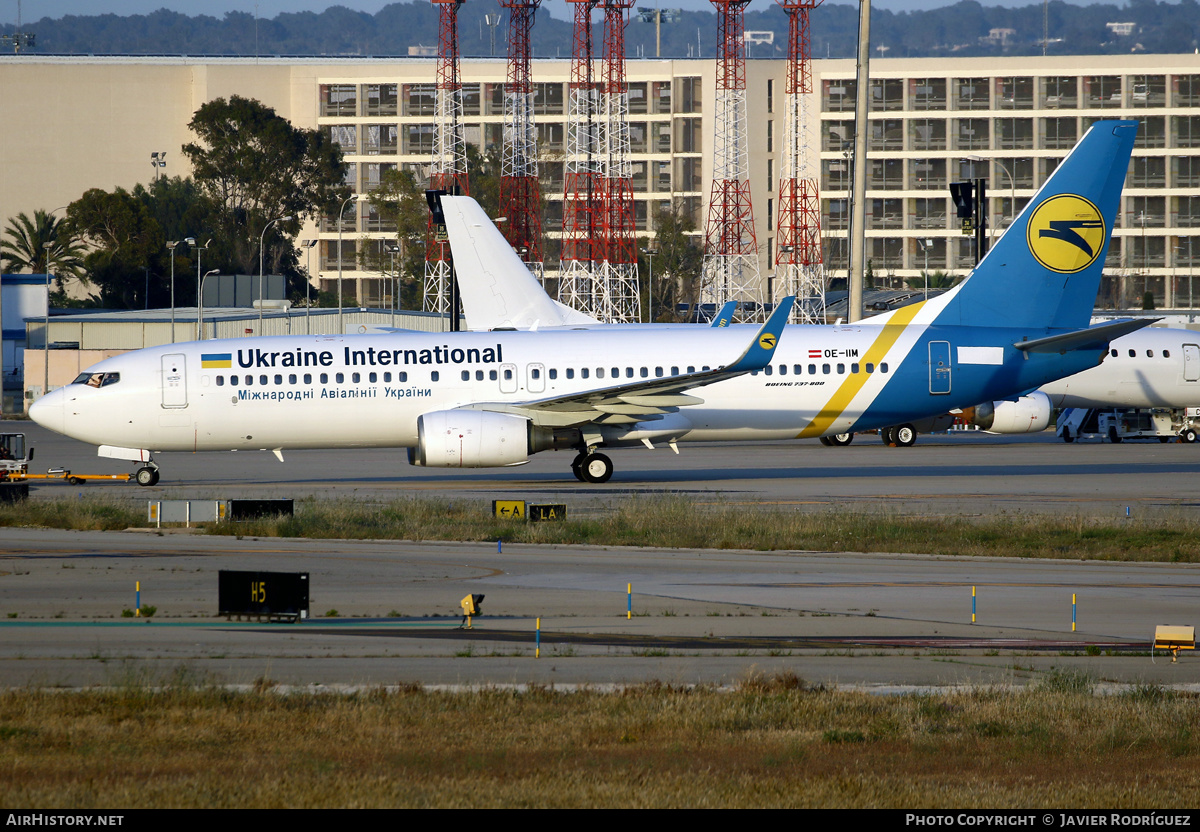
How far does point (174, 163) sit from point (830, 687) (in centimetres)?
14204

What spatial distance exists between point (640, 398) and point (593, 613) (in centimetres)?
1611

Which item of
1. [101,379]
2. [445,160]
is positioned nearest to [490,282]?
[101,379]

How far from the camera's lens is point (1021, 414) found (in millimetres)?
47062

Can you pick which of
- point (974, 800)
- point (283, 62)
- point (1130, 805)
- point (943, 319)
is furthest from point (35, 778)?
point (283, 62)

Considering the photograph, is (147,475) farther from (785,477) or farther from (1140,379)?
(1140,379)

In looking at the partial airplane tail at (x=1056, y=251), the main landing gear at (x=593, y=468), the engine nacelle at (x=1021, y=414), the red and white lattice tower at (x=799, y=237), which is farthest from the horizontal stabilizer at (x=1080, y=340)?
the red and white lattice tower at (x=799, y=237)

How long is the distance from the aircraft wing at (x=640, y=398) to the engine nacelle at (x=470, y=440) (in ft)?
4.34

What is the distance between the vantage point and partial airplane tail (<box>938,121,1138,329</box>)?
35500 mm

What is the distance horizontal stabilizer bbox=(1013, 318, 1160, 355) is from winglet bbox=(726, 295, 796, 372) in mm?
7301

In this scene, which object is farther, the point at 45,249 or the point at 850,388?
the point at 45,249

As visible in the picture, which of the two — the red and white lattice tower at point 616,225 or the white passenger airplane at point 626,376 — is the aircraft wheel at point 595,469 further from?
the red and white lattice tower at point 616,225

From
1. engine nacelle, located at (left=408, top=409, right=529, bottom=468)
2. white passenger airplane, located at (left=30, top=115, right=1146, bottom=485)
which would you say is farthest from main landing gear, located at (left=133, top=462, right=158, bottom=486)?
engine nacelle, located at (left=408, top=409, right=529, bottom=468)

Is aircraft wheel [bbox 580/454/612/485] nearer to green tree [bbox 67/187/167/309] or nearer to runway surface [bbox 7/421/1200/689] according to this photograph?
runway surface [bbox 7/421/1200/689]

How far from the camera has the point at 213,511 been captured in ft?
82.3
